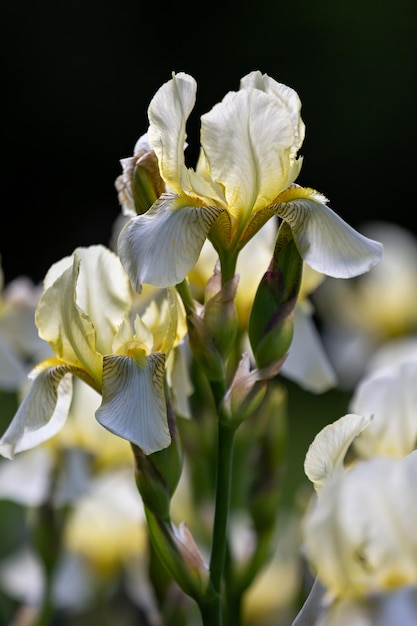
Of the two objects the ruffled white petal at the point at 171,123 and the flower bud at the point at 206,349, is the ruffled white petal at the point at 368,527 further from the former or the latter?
the ruffled white petal at the point at 171,123

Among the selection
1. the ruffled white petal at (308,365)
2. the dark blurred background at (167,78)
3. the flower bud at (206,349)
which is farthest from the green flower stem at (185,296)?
the dark blurred background at (167,78)

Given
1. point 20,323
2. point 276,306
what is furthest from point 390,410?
point 20,323

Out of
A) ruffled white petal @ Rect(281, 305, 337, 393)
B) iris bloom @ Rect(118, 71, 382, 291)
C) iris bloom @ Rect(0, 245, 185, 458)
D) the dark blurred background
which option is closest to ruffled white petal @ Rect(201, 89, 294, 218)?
iris bloom @ Rect(118, 71, 382, 291)

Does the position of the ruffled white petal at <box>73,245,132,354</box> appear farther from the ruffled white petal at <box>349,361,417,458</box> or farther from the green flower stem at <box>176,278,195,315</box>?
the ruffled white petal at <box>349,361,417,458</box>

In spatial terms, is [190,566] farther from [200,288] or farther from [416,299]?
[416,299]

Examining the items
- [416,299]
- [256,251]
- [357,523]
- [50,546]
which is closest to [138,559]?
[50,546]

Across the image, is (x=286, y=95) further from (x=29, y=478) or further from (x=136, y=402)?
(x=29, y=478)

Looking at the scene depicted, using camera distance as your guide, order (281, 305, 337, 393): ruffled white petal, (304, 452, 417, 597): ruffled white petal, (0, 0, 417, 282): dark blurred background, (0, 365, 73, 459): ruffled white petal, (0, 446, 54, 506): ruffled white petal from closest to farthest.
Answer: (304, 452, 417, 597): ruffled white petal < (0, 365, 73, 459): ruffled white petal < (281, 305, 337, 393): ruffled white petal < (0, 446, 54, 506): ruffled white petal < (0, 0, 417, 282): dark blurred background

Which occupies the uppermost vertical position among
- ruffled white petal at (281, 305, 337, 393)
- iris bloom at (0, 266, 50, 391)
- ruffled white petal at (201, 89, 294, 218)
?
ruffled white petal at (201, 89, 294, 218)
